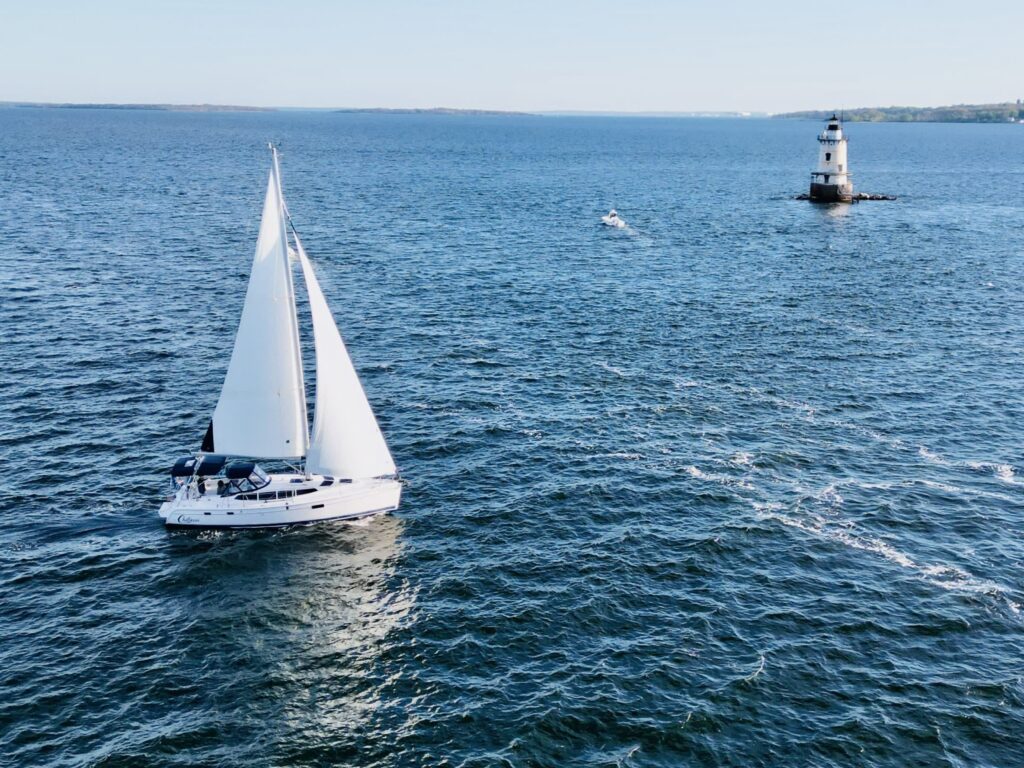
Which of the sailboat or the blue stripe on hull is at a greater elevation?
the sailboat

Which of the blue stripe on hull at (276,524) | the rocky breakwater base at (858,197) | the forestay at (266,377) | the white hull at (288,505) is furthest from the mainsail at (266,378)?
the rocky breakwater base at (858,197)

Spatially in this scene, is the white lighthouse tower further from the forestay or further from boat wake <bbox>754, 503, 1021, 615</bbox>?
the forestay

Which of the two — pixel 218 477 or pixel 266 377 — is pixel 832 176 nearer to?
pixel 266 377

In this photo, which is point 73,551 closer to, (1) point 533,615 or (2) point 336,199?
(1) point 533,615

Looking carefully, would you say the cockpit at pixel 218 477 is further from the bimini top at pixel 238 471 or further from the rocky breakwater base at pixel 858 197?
the rocky breakwater base at pixel 858 197

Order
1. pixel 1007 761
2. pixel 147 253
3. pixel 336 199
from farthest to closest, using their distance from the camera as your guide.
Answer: pixel 336 199 < pixel 147 253 < pixel 1007 761

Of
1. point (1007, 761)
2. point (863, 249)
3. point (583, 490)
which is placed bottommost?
point (1007, 761)

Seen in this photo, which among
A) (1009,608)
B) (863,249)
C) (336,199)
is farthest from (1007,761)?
(336,199)

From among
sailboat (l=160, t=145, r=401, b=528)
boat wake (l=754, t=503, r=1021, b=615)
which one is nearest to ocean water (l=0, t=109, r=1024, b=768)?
boat wake (l=754, t=503, r=1021, b=615)
